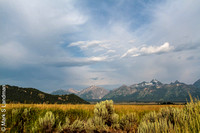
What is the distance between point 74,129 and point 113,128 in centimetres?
344

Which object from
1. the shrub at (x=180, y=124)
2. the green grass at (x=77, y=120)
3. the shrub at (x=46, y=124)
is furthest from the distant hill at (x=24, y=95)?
the shrub at (x=180, y=124)

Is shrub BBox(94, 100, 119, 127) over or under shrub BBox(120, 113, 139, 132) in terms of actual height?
over

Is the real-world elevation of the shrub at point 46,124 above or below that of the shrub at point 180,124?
below

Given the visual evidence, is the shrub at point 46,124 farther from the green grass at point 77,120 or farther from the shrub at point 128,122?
Answer: the shrub at point 128,122

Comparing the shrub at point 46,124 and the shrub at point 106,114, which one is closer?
the shrub at point 46,124

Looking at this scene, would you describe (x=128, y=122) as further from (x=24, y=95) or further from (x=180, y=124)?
(x=24, y=95)

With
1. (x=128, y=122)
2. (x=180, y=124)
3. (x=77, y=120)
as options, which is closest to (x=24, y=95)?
(x=77, y=120)

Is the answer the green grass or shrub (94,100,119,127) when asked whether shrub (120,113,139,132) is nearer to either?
the green grass

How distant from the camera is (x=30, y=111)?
41.2 feet

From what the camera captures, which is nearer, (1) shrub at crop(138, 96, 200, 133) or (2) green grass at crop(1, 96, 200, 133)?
(1) shrub at crop(138, 96, 200, 133)

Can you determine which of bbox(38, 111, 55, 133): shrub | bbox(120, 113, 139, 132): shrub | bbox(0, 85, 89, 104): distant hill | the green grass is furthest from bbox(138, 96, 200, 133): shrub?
bbox(0, 85, 89, 104): distant hill

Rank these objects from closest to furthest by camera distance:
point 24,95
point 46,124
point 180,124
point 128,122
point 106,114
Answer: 1. point 180,124
2. point 46,124
3. point 128,122
4. point 106,114
5. point 24,95

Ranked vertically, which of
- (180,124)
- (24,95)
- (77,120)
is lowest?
(24,95)

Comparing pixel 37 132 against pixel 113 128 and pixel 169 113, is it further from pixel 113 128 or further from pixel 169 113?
pixel 169 113
